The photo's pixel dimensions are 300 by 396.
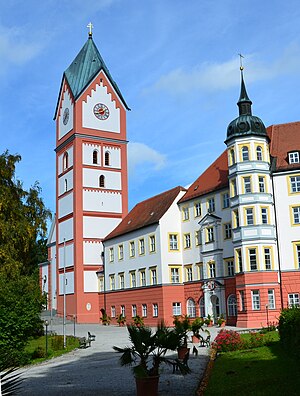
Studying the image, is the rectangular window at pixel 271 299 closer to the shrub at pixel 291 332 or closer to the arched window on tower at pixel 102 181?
the shrub at pixel 291 332

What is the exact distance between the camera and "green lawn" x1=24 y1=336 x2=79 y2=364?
81.9 feet

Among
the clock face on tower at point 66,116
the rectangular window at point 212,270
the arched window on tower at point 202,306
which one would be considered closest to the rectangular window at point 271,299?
the rectangular window at point 212,270

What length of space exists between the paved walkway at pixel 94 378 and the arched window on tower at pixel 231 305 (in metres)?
17.2

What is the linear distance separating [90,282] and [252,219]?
927 inches

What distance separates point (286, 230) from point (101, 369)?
23.3 m

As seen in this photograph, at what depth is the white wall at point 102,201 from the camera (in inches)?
2285

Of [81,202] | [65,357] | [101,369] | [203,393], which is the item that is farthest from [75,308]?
[203,393]

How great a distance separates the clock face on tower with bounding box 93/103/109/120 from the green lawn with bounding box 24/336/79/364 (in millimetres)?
31757

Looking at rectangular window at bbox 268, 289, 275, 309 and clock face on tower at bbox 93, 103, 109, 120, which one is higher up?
clock face on tower at bbox 93, 103, 109, 120

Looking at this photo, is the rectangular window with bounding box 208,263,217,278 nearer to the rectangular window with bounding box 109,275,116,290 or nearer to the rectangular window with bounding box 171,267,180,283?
the rectangular window with bounding box 171,267,180,283

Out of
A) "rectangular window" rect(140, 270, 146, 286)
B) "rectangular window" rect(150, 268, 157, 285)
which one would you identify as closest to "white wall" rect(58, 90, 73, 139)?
"rectangular window" rect(140, 270, 146, 286)

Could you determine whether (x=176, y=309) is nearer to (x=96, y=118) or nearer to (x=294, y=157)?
(x=294, y=157)

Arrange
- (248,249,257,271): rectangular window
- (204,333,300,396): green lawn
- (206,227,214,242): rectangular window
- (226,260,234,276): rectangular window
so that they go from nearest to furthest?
(204,333,300,396): green lawn < (248,249,257,271): rectangular window < (226,260,234,276): rectangular window < (206,227,214,242): rectangular window

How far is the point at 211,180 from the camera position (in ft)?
151
